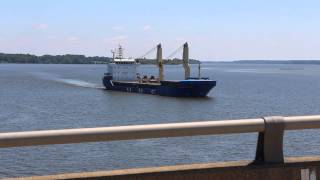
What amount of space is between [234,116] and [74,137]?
45998 millimetres

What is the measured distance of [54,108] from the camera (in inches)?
2248

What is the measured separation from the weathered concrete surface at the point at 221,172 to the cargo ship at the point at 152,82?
71.4 metres

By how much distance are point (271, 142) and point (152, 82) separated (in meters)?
85.1

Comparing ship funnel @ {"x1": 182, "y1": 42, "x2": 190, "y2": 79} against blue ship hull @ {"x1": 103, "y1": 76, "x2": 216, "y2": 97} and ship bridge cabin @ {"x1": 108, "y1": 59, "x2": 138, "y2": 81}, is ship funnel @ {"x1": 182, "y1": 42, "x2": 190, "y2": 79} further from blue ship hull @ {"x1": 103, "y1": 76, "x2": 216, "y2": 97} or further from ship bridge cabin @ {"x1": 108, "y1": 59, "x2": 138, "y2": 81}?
blue ship hull @ {"x1": 103, "y1": 76, "x2": 216, "y2": 97}

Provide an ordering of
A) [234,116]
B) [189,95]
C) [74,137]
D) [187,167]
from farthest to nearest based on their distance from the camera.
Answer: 1. [189,95]
2. [234,116]
3. [187,167]
4. [74,137]

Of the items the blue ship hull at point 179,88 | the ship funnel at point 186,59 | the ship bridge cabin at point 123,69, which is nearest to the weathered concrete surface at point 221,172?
the blue ship hull at point 179,88

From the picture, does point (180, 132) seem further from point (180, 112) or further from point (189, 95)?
point (189, 95)

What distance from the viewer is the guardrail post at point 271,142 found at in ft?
19.4

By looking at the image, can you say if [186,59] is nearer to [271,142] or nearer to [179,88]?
[179,88]

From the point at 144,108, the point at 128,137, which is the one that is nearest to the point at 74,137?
the point at 128,137

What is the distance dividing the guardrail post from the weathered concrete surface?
0.32ft

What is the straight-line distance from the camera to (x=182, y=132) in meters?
5.60

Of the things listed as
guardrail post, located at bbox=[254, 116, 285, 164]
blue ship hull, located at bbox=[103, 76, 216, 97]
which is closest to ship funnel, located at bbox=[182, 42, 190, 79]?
blue ship hull, located at bbox=[103, 76, 216, 97]

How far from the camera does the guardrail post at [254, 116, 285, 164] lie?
591cm
